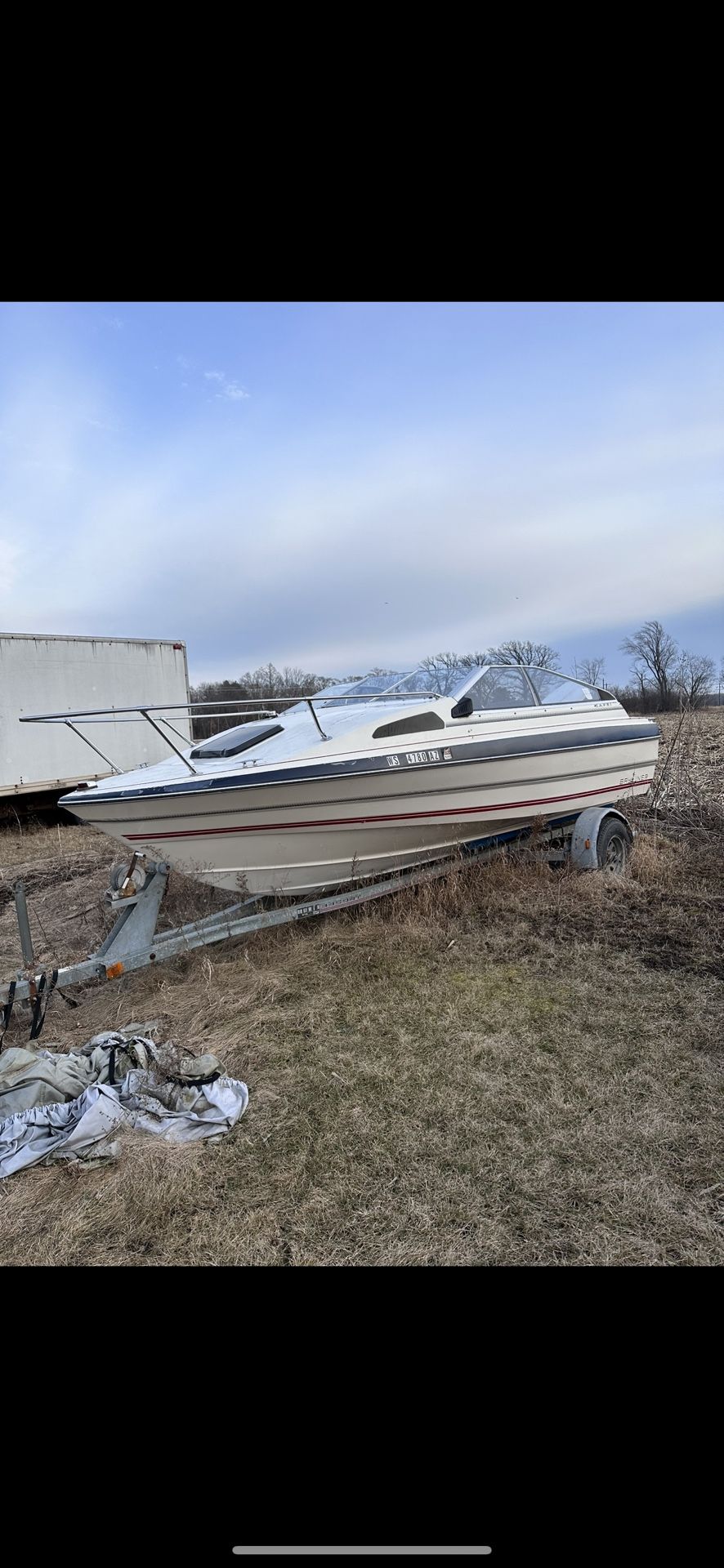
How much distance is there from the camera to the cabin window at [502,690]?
4.69 m

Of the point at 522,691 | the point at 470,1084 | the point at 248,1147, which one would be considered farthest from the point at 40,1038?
the point at 522,691

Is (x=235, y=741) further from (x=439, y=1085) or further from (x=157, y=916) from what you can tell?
(x=439, y=1085)

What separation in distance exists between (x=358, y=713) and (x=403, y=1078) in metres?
2.45

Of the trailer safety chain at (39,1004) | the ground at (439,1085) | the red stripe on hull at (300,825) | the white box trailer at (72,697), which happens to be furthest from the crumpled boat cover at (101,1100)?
the white box trailer at (72,697)

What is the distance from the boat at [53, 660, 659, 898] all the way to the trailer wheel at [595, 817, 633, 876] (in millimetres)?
340

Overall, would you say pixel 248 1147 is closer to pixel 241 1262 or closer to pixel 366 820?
pixel 241 1262

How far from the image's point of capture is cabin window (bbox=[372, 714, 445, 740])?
4.10m

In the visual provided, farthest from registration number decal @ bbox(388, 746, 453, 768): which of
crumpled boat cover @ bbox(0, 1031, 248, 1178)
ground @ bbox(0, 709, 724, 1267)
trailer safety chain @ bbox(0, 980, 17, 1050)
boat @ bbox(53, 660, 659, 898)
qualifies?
trailer safety chain @ bbox(0, 980, 17, 1050)

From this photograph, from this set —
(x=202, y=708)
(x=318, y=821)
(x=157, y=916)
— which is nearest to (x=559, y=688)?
(x=318, y=821)

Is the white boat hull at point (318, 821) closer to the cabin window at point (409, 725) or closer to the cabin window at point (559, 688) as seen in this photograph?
the cabin window at point (409, 725)

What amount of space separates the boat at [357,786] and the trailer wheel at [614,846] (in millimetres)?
340

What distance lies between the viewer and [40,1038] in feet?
11.6

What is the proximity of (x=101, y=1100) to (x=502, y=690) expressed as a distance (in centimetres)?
358
